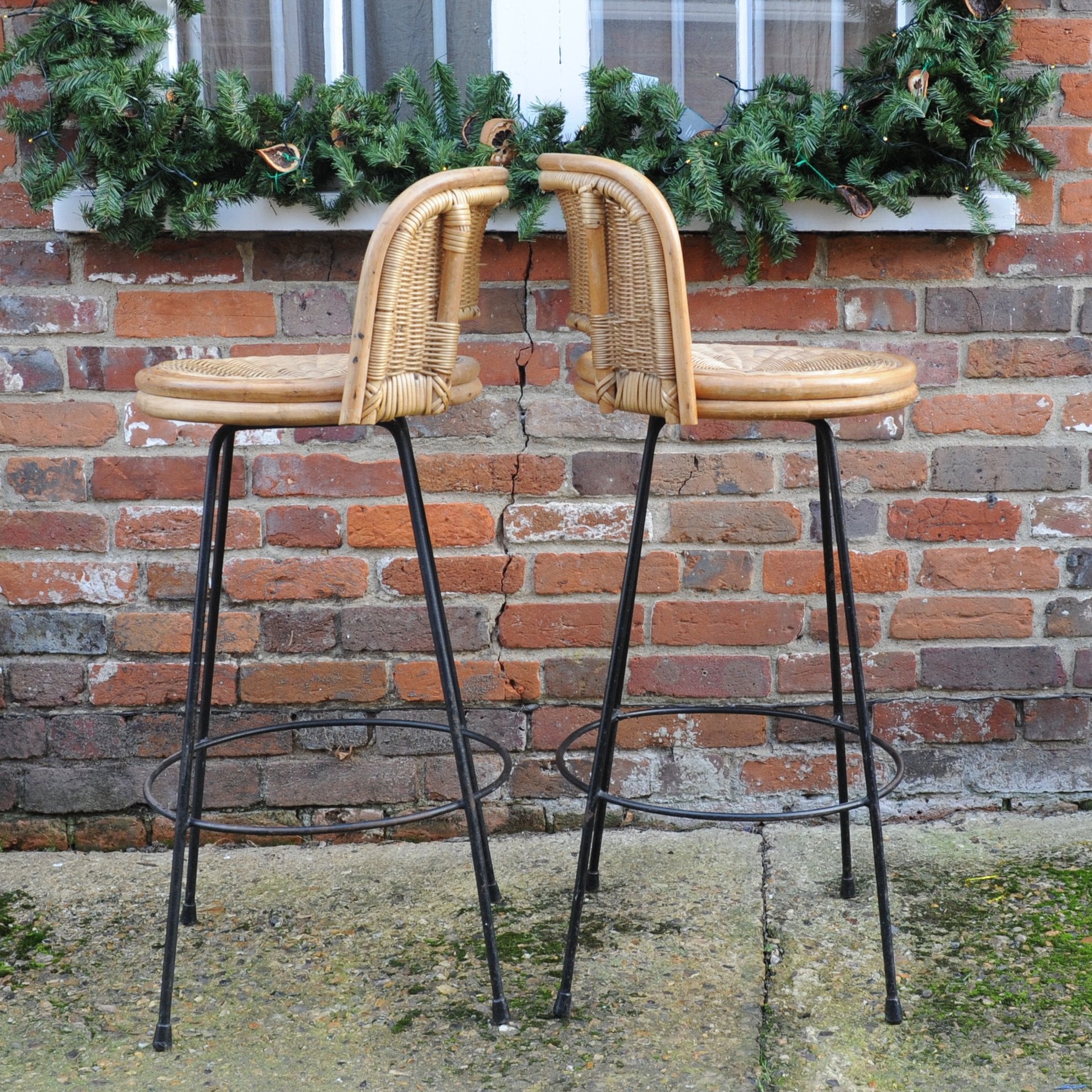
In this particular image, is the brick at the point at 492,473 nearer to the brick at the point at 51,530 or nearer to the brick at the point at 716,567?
the brick at the point at 716,567

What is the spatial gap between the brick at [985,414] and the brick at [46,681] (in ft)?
5.67

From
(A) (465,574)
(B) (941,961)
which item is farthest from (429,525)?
(B) (941,961)

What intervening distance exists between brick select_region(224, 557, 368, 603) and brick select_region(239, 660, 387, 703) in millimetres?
138

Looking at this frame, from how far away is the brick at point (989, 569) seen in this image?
248 cm

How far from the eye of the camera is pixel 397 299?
164 cm

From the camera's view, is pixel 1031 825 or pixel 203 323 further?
pixel 1031 825

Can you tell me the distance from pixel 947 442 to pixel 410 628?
1119mm

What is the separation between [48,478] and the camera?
2.39m

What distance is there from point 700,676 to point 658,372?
999mm

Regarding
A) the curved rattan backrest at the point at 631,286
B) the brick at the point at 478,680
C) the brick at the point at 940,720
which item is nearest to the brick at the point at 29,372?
the brick at the point at 478,680

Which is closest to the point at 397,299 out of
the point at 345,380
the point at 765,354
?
the point at 345,380

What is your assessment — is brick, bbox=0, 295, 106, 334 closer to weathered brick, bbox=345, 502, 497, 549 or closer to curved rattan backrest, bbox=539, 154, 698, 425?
weathered brick, bbox=345, 502, 497, 549

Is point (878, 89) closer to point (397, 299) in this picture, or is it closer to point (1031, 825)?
point (397, 299)

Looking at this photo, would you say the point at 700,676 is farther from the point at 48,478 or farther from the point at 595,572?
the point at 48,478
